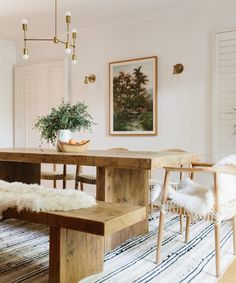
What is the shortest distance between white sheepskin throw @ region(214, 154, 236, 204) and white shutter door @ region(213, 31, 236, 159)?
164 centimetres

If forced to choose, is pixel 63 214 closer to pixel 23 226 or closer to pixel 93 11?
pixel 23 226

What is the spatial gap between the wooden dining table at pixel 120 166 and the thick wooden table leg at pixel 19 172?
454 millimetres

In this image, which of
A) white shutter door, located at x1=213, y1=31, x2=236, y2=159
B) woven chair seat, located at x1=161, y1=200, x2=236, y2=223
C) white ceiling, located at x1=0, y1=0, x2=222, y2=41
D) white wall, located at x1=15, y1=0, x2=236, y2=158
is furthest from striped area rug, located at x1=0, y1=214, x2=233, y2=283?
white ceiling, located at x1=0, y1=0, x2=222, y2=41

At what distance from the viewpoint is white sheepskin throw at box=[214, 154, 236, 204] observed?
2104 mm

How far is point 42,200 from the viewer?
1857 millimetres

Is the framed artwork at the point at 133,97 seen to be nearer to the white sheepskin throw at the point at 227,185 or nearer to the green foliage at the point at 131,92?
the green foliage at the point at 131,92

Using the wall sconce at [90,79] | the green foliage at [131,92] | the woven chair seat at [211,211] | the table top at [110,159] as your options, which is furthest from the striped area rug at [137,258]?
the wall sconce at [90,79]

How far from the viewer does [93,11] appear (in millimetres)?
4211

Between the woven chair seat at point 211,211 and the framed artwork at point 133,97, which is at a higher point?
the framed artwork at point 133,97

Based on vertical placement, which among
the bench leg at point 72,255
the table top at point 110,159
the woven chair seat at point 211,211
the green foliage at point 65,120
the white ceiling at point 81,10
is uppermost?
the white ceiling at point 81,10

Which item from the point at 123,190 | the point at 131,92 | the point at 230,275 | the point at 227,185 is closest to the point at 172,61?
the point at 131,92

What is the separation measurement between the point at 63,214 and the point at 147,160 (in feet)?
2.33

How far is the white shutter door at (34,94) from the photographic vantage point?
207 inches

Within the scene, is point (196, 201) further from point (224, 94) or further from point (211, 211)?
point (224, 94)
